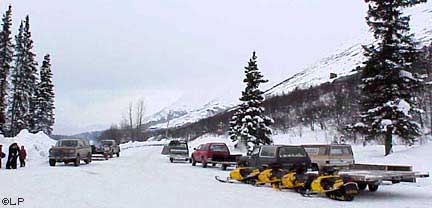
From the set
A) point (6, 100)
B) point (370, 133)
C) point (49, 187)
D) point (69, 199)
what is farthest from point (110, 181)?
point (6, 100)

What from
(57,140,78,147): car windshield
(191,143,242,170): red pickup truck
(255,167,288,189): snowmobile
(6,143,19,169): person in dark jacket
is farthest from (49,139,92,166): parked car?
(255,167,288,189): snowmobile

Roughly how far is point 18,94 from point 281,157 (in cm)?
5339

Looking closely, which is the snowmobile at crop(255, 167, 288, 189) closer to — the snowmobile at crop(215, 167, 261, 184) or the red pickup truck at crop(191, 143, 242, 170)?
the snowmobile at crop(215, 167, 261, 184)

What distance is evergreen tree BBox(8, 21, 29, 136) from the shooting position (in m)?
64.8

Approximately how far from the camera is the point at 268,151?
21344 mm

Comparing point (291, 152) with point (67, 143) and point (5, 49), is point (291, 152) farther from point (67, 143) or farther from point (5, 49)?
point (5, 49)

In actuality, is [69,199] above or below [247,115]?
below

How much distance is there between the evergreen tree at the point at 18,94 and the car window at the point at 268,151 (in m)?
51.0

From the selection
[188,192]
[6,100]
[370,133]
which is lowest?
[188,192]

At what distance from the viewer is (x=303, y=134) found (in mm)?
106312

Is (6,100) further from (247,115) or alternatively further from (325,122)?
(325,122)

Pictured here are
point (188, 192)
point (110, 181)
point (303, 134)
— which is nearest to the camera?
point (188, 192)

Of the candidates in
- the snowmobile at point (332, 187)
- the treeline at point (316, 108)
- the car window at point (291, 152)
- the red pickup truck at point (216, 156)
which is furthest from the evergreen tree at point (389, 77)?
the treeline at point (316, 108)

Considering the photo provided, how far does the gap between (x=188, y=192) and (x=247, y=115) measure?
94.2 ft
